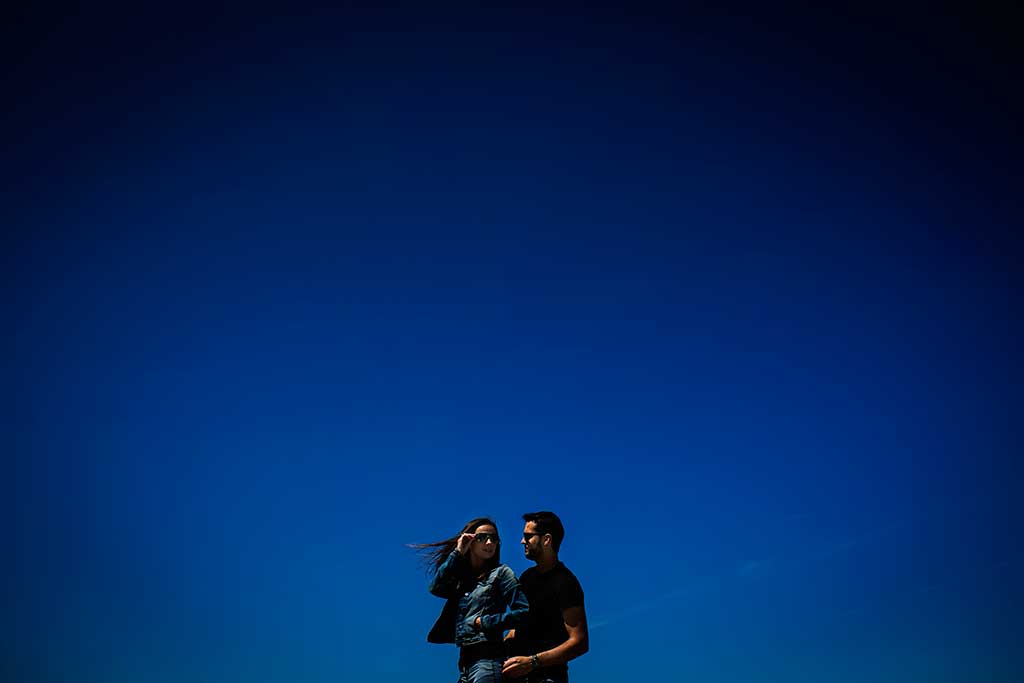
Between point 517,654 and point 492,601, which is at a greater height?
point 492,601

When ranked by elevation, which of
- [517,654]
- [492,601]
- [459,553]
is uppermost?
[459,553]

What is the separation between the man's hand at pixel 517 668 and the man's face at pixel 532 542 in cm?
107

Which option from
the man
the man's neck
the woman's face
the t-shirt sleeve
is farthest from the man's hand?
the woman's face

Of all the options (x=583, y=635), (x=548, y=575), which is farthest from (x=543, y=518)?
(x=583, y=635)

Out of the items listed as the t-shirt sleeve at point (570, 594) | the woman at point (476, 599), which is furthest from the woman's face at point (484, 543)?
the t-shirt sleeve at point (570, 594)

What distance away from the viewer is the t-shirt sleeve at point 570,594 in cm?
720

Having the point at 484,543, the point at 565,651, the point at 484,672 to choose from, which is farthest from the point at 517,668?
the point at 484,543

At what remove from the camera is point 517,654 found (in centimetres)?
725

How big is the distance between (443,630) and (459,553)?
84cm

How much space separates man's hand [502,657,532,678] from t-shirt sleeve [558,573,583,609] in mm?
656

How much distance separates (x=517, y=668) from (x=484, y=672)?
34cm

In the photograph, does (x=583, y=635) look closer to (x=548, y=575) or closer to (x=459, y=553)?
(x=548, y=575)

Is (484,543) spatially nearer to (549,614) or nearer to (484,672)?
(549,614)

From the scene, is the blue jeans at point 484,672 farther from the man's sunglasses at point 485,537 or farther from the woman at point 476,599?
the man's sunglasses at point 485,537
